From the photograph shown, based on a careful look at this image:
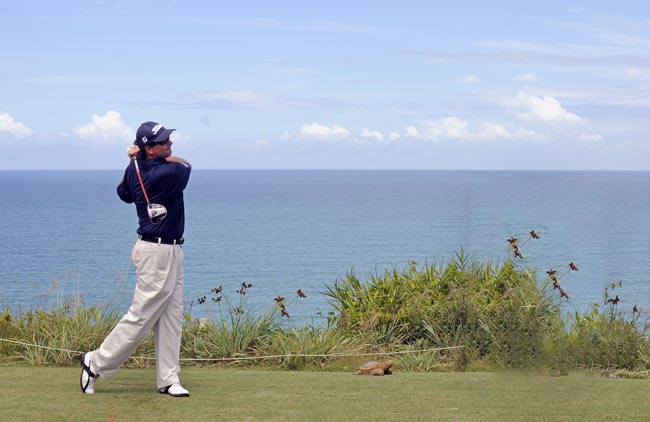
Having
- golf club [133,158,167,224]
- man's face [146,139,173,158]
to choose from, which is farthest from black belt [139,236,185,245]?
man's face [146,139,173,158]

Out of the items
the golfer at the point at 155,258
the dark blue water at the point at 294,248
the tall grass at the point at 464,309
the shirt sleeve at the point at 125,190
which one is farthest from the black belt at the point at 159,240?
the dark blue water at the point at 294,248

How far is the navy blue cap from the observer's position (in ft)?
23.8

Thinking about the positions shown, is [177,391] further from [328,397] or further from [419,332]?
[419,332]

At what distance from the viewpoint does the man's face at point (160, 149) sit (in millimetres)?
7324

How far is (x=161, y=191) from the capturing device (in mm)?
7250

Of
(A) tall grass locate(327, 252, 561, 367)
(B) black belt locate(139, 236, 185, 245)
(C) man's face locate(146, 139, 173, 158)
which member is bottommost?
(A) tall grass locate(327, 252, 561, 367)

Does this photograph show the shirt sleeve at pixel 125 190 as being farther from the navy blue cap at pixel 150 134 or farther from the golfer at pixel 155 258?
the navy blue cap at pixel 150 134

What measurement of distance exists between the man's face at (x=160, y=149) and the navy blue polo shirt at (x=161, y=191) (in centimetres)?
5

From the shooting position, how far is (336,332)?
32.5 feet

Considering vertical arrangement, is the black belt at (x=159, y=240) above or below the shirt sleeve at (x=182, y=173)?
below

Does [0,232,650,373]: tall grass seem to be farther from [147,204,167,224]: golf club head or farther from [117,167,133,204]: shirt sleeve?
[147,204,167,224]: golf club head

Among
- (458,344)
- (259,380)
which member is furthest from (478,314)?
(259,380)

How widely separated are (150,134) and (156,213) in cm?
65

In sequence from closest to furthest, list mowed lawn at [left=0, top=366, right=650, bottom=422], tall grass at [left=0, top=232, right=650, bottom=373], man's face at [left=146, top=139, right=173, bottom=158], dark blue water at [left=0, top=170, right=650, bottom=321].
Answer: mowed lawn at [left=0, top=366, right=650, bottom=422], man's face at [left=146, top=139, right=173, bottom=158], tall grass at [left=0, top=232, right=650, bottom=373], dark blue water at [left=0, top=170, right=650, bottom=321]
